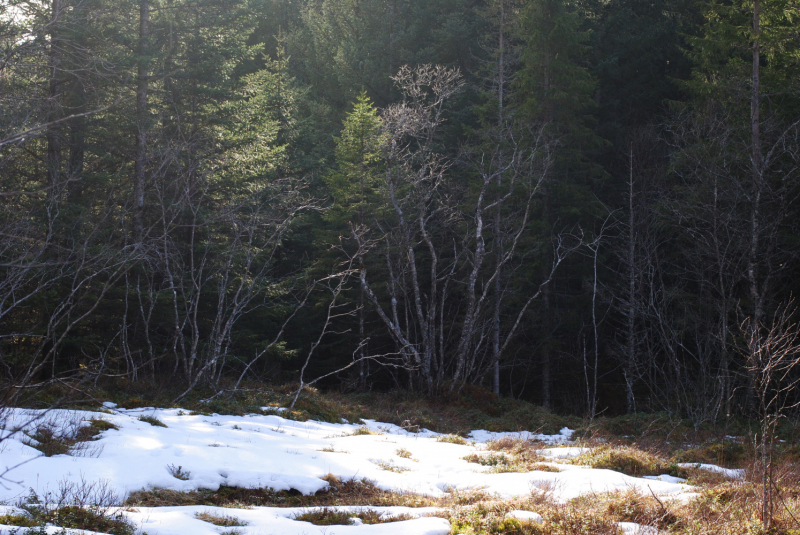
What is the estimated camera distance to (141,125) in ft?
43.3

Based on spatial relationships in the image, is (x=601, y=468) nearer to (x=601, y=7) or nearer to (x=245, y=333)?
(x=245, y=333)

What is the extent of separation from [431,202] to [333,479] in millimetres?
11893

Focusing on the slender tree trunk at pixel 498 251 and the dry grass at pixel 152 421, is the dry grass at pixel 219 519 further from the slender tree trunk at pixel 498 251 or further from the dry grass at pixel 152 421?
the slender tree trunk at pixel 498 251

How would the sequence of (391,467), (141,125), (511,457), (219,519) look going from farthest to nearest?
(141,125)
(511,457)
(391,467)
(219,519)

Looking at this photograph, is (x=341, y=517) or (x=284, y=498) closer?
(x=341, y=517)

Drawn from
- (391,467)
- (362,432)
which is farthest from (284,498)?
(362,432)

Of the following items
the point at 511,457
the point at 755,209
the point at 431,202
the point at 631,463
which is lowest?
the point at 511,457

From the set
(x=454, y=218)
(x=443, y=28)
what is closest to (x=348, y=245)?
(x=454, y=218)

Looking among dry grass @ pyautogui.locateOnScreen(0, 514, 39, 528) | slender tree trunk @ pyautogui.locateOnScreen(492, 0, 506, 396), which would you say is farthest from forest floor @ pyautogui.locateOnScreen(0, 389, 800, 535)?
slender tree trunk @ pyautogui.locateOnScreen(492, 0, 506, 396)

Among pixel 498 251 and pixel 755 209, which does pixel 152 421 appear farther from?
pixel 755 209

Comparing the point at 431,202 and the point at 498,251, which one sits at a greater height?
the point at 431,202

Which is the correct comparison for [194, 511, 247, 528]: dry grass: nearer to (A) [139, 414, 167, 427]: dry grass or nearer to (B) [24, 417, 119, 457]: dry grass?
(B) [24, 417, 119, 457]: dry grass

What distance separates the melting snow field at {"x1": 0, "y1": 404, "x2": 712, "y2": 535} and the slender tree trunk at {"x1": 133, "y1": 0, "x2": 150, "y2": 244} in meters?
6.47

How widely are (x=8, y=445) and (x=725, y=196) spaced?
1614 cm
